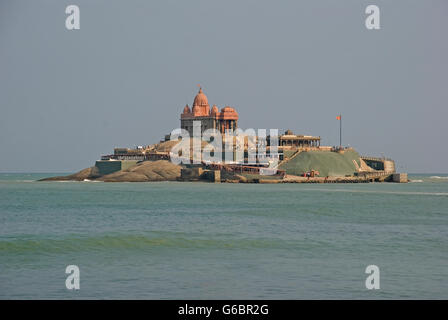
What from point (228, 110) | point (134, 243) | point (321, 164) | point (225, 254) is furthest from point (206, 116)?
point (225, 254)

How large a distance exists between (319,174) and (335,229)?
4379 inches

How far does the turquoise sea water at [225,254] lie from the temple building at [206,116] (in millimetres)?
123476

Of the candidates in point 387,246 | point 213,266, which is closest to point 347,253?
point 387,246

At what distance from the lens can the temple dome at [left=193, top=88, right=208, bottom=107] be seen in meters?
191

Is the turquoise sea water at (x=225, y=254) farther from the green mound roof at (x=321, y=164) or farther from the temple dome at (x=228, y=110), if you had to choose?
the temple dome at (x=228, y=110)

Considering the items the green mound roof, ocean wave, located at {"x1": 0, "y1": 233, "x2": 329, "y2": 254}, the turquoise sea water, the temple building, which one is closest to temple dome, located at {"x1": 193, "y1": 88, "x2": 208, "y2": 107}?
the temple building

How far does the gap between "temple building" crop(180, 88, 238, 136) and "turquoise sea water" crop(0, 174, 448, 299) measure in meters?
123

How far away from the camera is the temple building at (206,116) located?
183m

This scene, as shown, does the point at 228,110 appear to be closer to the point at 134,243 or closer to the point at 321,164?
the point at 321,164

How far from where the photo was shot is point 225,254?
34.2m

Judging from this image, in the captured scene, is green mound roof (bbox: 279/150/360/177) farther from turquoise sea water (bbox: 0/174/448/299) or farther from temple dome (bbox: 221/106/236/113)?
turquoise sea water (bbox: 0/174/448/299)

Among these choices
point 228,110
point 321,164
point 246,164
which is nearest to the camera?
point 246,164

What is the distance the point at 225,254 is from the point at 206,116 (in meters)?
152

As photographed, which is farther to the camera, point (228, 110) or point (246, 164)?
point (228, 110)
